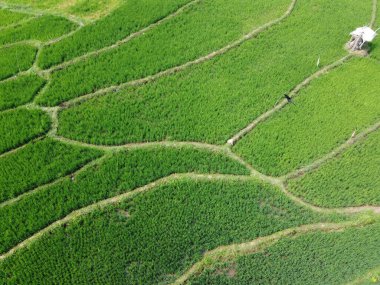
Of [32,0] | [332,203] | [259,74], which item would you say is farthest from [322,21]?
[32,0]

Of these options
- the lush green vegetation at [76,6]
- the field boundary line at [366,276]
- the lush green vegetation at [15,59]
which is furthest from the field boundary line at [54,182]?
the field boundary line at [366,276]

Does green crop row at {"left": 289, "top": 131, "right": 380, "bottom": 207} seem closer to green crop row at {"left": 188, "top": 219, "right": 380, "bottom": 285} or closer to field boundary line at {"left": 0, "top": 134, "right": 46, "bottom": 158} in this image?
green crop row at {"left": 188, "top": 219, "right": 380, "bottom": 285}

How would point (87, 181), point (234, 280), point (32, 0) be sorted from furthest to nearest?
point (32, 0), point (87, 181), point (234, 280)

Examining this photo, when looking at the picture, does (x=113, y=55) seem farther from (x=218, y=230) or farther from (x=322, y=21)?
(x=322, y=21)

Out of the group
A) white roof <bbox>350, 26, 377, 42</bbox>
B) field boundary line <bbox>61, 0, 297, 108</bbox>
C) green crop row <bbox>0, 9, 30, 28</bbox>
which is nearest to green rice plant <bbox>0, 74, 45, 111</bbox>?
field boundary line <bbox>61, 0, 297, 108</bbox>

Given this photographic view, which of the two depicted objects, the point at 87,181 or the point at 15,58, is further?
the point at 15,58

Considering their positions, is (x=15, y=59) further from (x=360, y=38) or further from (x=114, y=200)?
(x=360, y=38)
